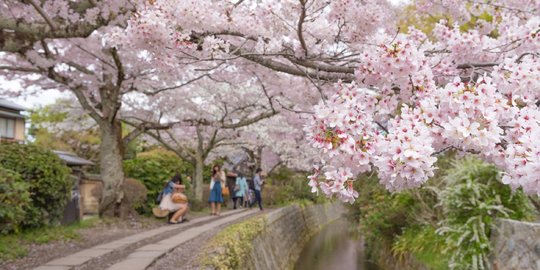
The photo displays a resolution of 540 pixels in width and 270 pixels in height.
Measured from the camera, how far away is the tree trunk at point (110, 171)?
10547 millimetres

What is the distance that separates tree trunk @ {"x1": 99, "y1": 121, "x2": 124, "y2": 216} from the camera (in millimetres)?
10547

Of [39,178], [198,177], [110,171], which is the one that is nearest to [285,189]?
[198,177]

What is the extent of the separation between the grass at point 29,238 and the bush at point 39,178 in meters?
0.20

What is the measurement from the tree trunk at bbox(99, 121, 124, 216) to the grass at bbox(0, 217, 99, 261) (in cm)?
123

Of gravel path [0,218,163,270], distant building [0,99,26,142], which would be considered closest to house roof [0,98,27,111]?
distant building [0,99,26,142]

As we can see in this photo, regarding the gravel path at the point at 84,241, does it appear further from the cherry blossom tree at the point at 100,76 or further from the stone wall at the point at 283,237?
the stone wall at the point at 283,237

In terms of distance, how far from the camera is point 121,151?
10.8 metres

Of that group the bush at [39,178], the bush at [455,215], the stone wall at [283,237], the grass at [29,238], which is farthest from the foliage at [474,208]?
the bush at [39,178]

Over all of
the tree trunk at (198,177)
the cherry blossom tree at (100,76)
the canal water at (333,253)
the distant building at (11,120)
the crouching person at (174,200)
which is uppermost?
the distant building at (11,120)

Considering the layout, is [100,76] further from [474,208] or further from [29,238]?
[474,208]

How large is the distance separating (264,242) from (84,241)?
11.1ft

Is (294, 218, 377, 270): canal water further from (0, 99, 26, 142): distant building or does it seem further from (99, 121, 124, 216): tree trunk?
(0, 99, 26, 142): distant building

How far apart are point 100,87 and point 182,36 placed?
7.32m

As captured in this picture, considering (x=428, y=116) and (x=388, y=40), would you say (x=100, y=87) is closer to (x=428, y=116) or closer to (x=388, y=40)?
(x=388, y=40)
